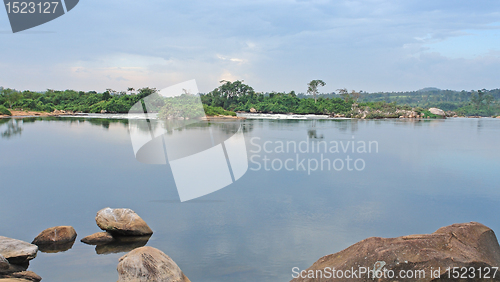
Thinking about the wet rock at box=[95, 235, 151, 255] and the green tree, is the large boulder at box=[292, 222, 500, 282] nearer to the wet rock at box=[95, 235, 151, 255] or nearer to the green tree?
the wet rock at box=[95, 235, 151, 255]

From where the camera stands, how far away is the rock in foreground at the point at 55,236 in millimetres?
6477

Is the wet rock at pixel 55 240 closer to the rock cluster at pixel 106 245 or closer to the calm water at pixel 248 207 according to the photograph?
the rock cluster at pixel 106 245

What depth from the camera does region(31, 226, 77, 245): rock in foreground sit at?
255 inches

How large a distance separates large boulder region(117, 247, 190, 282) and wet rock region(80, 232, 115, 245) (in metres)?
2.06

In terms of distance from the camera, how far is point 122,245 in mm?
6461

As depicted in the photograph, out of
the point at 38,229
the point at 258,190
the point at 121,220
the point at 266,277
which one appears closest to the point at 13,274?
the point at 121,220

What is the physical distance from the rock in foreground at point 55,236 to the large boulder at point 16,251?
91 cm

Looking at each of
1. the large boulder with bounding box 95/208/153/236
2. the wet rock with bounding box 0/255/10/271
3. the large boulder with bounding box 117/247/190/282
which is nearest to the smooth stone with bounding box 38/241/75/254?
the large boulder with bounding box 95/208/153/236

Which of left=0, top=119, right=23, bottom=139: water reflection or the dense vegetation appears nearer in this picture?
left=0, top=119, right=23, bottom=139: water reflection

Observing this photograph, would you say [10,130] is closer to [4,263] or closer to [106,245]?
[106,245]

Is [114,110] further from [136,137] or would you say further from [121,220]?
[121,220]

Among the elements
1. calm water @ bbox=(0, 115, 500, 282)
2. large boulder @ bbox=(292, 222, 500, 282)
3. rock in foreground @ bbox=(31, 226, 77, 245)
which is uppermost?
large boulder @ bbox=(292, 222, 500, 282)

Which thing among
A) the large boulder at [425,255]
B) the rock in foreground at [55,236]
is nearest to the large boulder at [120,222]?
the rock in foreground at [55,236]

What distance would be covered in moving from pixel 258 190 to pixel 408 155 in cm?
1054
